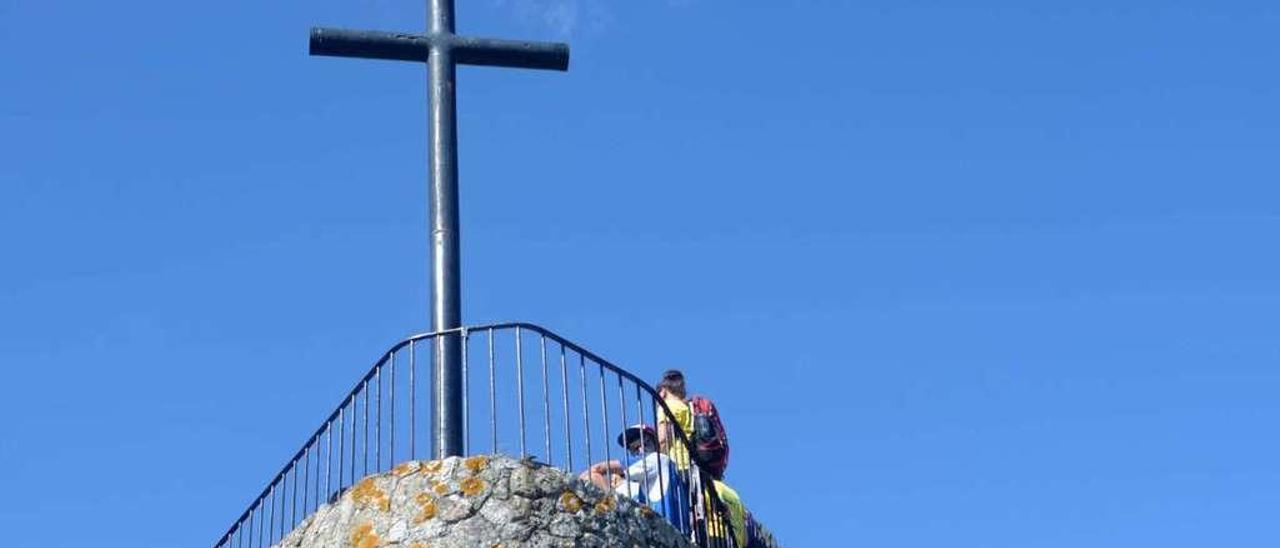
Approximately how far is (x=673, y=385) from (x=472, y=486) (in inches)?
119

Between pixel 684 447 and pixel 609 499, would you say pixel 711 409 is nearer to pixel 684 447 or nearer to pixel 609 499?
pixel 684 447

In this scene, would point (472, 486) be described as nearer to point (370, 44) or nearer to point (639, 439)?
point (639, 439)

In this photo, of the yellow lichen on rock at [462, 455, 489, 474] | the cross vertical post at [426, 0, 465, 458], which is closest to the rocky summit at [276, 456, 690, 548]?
the yellow lichen on rock at [462, 455, 489, 474]

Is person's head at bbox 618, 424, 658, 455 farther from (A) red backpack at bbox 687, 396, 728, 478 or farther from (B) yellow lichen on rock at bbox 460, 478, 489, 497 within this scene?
(B) yellow lichen on rock at bbox 460, 478, 489, 497

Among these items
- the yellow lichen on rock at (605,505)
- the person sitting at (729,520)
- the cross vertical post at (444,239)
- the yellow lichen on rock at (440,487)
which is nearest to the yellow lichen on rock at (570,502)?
the yellow lichen on rock at (605,505)

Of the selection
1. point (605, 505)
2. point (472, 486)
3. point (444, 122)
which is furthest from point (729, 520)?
point (444, 122)

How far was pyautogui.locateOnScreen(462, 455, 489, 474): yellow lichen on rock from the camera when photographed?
10.6m

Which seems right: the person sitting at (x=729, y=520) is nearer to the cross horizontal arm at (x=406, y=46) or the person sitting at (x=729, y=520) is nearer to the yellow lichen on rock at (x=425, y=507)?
the yellow lichen on rock at (x=425, y=507)

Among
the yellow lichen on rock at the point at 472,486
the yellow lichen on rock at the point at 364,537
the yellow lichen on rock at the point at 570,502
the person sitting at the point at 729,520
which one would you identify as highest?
the person sitting at the point at 729,520

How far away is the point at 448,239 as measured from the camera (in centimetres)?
1237

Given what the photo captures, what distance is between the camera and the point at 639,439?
12.1 metres

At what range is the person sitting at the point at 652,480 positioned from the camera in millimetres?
11555

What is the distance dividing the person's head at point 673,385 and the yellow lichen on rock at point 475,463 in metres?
2.78

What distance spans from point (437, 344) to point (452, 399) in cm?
32
